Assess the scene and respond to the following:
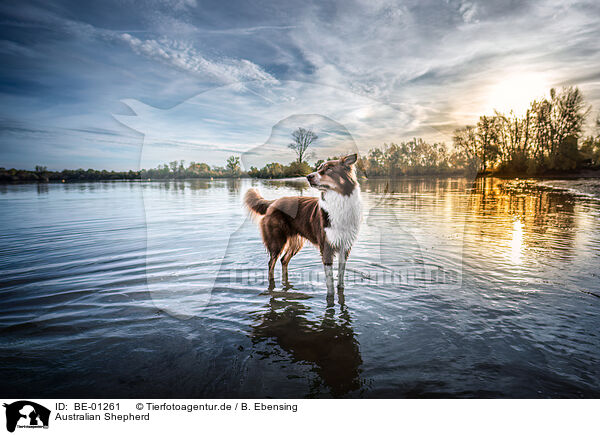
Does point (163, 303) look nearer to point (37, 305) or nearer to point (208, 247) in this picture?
point (37, 305)

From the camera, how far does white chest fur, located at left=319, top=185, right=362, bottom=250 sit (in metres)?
3.89

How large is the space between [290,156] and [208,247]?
17.1 feet

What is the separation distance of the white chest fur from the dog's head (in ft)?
0.33

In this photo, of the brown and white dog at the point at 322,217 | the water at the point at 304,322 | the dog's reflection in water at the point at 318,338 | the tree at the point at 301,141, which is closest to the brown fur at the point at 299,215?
the brown and white dog at the point at 322,217

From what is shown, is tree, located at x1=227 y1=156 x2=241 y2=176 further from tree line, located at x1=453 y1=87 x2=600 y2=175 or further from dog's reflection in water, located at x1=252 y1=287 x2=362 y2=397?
tree line, located at x1=453 y1=87 x2=600 y2=175

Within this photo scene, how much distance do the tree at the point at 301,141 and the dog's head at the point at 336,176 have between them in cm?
48

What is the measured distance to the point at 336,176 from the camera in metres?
3.74

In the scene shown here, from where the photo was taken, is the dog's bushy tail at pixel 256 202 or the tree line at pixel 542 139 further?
the tree line at pixel 542 139

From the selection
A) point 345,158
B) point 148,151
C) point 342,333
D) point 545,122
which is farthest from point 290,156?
point 545,122

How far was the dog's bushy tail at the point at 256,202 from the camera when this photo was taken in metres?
5.58

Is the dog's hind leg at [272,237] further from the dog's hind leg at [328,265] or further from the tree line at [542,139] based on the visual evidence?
the tree line at [542,139]
